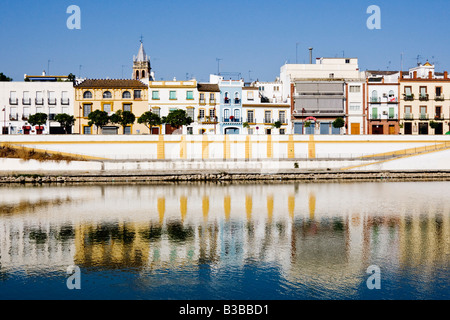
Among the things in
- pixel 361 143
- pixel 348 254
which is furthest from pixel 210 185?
pixel 348 254

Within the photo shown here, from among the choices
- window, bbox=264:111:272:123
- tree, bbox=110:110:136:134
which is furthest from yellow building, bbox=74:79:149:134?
window, bbox=264:111:272:123

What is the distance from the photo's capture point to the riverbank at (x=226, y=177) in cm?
4566

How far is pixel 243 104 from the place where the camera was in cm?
5950

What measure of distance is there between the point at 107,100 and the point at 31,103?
8.65 m

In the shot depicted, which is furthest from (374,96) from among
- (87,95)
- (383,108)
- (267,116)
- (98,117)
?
(87,95)

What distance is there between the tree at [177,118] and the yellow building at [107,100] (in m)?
4.90

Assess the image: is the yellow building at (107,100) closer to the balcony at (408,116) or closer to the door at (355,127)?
the door at (355,127)

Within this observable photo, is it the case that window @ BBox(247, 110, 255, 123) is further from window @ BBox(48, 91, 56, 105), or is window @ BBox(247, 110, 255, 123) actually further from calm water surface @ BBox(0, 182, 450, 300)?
window @ BBox(48, 91, 56, 105)

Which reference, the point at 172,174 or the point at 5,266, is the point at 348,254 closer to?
the point at 5,266

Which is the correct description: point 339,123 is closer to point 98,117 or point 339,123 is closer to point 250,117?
point 250,117

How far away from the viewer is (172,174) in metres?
46.9

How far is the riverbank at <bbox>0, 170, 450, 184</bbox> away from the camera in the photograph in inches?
1797

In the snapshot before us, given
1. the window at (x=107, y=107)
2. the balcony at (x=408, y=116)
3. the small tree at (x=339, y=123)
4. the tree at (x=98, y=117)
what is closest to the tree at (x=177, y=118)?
the tree at (x=98, y=117)

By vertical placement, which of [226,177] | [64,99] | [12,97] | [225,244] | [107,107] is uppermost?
[12,97]
